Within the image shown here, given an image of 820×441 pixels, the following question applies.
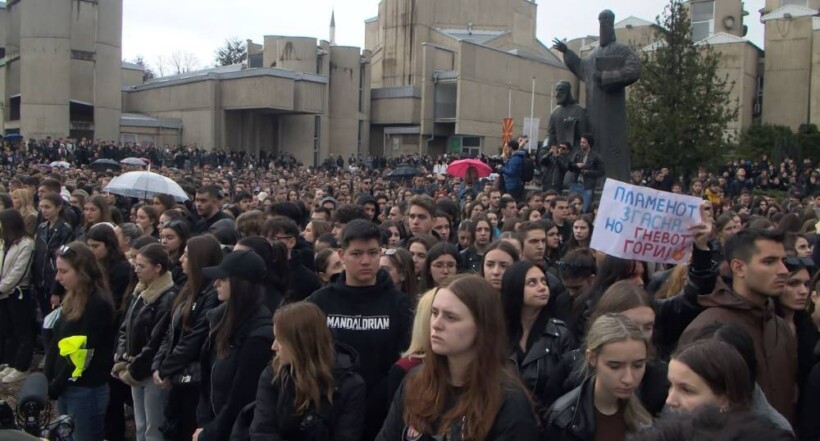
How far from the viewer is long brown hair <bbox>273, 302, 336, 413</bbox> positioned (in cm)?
398

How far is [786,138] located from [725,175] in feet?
49.8

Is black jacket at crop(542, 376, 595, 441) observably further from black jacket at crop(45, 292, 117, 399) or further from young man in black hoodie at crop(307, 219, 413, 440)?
black jacket at crop(45, 292, 117, 399)

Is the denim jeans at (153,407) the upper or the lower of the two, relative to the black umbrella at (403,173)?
lower

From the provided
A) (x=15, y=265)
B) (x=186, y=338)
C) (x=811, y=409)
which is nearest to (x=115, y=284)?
(x=186, y=338)

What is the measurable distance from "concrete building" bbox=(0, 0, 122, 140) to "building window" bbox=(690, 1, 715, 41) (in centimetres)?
3355

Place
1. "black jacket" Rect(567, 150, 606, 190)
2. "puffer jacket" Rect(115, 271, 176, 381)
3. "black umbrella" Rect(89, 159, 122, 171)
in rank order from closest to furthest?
"puffer jacket" Rect(115, 271, 176, 381), "black jacket" Rect(567, 150, 606, 190), "black umbrella" Rect(89, 159, 122, 171)

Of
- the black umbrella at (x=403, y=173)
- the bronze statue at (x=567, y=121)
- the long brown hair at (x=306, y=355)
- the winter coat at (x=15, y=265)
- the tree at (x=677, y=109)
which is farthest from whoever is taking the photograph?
the tree at (x=677, y=109)

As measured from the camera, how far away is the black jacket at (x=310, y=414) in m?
3.99

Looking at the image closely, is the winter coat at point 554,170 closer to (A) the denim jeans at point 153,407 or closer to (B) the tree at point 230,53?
(A) the denim jeans at point 153,407

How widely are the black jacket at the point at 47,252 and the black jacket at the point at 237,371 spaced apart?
521cm

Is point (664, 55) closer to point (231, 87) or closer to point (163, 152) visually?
point (163, 152)


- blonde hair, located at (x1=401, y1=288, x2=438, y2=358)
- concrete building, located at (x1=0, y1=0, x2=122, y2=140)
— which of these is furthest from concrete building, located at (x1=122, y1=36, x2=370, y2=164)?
blonde hair, located at (x1=401, y1=288, x2=438, y2=358)

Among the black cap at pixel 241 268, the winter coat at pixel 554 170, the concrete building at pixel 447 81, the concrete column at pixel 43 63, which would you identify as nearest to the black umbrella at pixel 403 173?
the winter coat at pixel 554 170

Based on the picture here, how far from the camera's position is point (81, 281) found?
249 inches
